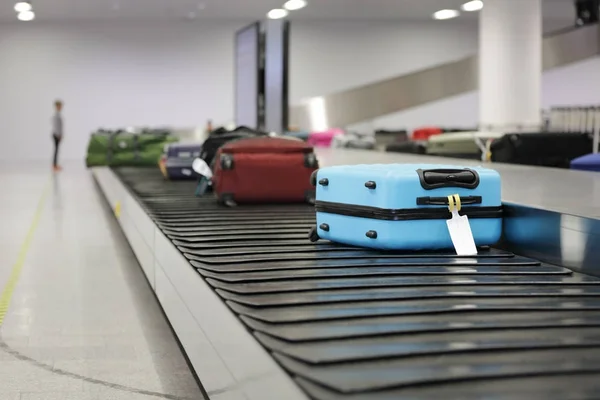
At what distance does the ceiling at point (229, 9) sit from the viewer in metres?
21.3

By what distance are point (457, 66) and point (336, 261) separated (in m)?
16.9

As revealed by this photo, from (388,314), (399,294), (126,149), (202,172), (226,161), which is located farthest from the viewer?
(126,149)

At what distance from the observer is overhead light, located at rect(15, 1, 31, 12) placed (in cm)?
2078

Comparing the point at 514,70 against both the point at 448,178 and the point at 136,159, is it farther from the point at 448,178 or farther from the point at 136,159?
the point at 448,178

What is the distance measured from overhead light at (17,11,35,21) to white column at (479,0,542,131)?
14922 millimetres

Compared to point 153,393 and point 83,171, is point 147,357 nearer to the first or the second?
point 153,393

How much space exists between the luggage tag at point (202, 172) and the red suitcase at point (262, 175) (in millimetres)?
519

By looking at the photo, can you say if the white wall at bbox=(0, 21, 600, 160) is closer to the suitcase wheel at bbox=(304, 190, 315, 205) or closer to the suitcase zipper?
the suitcase wheel at bbox=(304, 190, 315, 205)

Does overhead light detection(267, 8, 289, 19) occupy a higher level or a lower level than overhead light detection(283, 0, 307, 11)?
higher

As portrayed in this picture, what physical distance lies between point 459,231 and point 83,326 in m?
1.99

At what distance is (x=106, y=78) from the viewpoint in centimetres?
2553

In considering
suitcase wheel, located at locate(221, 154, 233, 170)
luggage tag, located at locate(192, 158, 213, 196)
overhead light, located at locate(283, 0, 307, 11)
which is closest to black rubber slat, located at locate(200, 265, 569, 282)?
suitcase wheel, located at locate(221, 154, 233, 170)

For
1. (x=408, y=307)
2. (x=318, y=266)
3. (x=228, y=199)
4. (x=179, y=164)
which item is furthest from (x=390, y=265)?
(x=179, y=164)

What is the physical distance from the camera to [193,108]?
2589 centimetres
